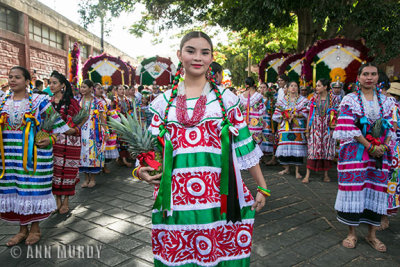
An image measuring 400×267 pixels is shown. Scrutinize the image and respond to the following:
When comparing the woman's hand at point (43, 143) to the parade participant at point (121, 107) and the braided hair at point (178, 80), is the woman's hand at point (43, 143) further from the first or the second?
the parade participant at point (121, 107)

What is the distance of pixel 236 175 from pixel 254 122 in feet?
20.4

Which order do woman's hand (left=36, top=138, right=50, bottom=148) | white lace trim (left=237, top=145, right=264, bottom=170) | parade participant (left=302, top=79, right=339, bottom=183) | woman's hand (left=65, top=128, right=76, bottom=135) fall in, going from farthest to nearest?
1. parade participant (left=302, top=79, right=339, bottom=183)
2. woman's hand (left=65, top=128, right=76, bottom=135)
3. woman's hand (left=36, top=138, right=50, bottom=148)
4. white lace trim (left=237, top=145, right=264, bottom=170)

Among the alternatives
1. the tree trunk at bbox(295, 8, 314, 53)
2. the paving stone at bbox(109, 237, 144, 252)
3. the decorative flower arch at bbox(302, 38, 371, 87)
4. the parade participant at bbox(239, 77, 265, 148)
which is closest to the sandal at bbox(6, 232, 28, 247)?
the paving stone at bbox(109, 237, 144, 252)

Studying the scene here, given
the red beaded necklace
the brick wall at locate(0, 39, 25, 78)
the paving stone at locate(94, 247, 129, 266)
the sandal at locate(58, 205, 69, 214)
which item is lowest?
the paving stone at locate(94, 247, 129, 266)

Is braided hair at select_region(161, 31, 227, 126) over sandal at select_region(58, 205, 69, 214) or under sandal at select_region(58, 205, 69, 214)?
over

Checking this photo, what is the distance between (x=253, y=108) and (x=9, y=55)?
35.5 ft

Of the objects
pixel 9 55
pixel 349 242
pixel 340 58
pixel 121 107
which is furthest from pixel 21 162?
pixel 9 55

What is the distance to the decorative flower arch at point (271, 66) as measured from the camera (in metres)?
10.8

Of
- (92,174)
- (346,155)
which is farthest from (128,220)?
(346,155)

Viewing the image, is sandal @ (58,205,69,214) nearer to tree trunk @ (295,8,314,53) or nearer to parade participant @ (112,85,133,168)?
parade participant @ (112,85,133,168)

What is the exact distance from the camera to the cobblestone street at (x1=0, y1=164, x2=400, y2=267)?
322 centimetres

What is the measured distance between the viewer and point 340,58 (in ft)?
22.8

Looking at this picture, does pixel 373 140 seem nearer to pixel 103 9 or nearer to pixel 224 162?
pixel 224 162

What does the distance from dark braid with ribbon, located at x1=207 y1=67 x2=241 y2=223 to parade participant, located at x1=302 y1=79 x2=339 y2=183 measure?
15.9ft
